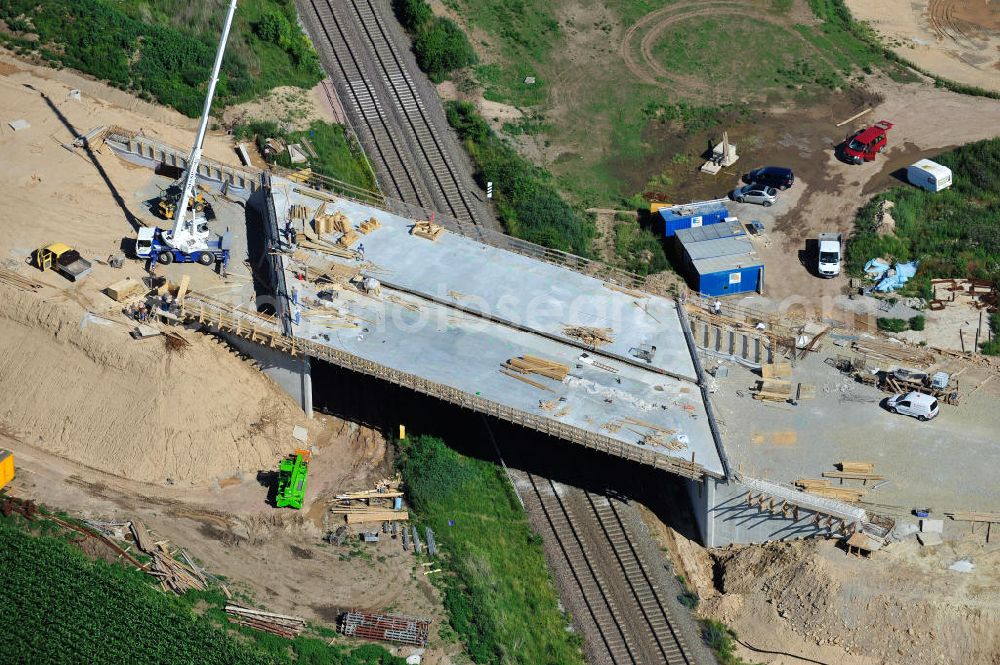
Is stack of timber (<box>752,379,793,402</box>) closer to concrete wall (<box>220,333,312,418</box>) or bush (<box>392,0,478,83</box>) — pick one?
concrete wall (<box>220,333,312,418</box>)

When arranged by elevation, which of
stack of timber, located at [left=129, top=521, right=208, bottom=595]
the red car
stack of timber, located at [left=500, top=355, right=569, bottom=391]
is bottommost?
stack of timber, located at [left=129, top=521, right=208, bottom=595]

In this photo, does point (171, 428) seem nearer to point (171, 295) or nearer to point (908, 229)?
point (171, 295)

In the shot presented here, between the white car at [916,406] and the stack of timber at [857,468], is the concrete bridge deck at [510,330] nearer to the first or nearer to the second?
the stack of timber at [857,468]

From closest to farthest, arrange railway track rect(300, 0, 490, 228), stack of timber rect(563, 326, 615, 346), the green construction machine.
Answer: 1. the green construction machine
2. stack of timber rect(563, 326, 615, 346)
3. railway track rect(300, 0, 490, 228)

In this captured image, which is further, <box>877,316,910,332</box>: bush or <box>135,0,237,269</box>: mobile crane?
<box>877,316,910,332</box>: bush

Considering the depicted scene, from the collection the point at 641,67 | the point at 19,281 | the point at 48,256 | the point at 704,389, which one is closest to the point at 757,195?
the point at 641,67

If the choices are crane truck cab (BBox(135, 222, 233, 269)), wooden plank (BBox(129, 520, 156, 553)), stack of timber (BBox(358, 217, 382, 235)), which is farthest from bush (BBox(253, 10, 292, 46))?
wooden plank (BBox(129, 520, 156, 553))

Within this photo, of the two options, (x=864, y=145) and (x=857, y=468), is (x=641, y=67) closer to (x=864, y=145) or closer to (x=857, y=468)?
(x=864, y=145)

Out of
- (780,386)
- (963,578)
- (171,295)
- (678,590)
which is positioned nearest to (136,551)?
(171,295)
